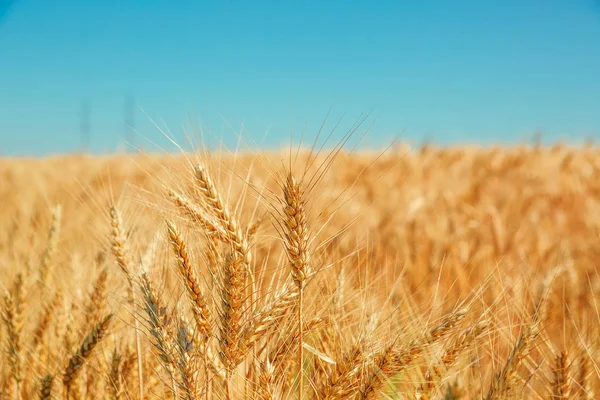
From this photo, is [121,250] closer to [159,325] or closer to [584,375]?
[159,325]

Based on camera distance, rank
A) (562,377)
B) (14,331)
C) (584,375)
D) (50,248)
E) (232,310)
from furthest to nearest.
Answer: (50,248) < (14,331) < (584,375) < (562,377) < (232,310)

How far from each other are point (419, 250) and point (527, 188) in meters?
2.45

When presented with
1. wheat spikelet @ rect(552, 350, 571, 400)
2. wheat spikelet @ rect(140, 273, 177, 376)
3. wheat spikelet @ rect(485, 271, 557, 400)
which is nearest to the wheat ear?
wheat spikelet @ rect(140, 273, 177, 376)

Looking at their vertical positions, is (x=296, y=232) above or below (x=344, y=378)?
above

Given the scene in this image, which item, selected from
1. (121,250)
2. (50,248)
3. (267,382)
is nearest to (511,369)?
(267,382)

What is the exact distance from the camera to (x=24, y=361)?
1.33 meters

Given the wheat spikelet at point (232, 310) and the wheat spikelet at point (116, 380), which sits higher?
the wheat spikelet at point (232, 310)

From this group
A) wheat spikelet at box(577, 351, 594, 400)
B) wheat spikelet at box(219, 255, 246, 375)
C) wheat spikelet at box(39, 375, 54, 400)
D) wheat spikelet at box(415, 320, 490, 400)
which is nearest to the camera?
wheat spikelet at box(219, 255, 246, 375)

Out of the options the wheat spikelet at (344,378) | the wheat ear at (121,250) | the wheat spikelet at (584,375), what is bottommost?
the wheat spikelet at (584,375)

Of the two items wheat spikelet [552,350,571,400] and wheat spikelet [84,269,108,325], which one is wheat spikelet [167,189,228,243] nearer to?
wheat spikelet [84,269,108,325]

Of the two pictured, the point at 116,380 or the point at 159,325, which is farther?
the point at 116,380

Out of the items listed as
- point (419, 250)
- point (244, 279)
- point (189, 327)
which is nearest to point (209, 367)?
point (189, 327)

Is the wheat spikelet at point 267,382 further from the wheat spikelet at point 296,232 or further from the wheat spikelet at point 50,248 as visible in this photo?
the wheat spikelet at point 50,248

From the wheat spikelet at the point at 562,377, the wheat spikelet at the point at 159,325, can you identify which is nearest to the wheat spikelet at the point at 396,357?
the wheat spikelet at the point at 562,377
